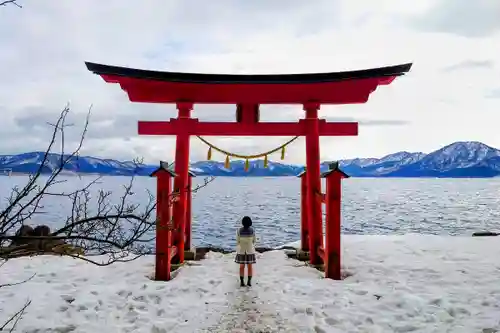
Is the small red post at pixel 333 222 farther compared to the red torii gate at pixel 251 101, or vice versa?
the red torii gate at pixel 251 101

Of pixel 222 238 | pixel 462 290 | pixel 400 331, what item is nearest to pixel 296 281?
pixel 400 331

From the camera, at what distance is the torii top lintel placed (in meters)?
7.79

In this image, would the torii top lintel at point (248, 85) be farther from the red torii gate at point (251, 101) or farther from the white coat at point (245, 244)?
the white coat at point (245, 244)

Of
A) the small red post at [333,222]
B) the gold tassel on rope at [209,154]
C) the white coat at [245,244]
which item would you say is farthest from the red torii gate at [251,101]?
the white coat at [245,244]

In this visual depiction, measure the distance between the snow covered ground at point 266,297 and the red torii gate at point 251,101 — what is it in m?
1.49

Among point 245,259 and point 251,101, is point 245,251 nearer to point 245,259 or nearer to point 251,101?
point 245,259

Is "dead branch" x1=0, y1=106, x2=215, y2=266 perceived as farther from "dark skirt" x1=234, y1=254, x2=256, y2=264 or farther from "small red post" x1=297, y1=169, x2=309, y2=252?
"small red post" x1=297, y1=169, x2=309, y2=252

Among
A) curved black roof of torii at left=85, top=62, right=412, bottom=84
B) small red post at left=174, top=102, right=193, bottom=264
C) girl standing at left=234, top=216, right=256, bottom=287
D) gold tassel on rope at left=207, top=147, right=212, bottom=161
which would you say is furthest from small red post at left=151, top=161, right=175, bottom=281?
curved black roof of torii at left=85, top=62, right=412, bottom=84

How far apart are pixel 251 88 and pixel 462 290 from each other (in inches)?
216

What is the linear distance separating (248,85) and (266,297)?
4.30 metres

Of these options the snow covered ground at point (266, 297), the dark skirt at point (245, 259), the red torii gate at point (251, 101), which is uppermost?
the red torii gate at point (251, 101)

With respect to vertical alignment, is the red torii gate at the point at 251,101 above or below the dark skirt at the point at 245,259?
above

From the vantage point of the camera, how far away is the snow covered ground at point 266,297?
5.12 metres

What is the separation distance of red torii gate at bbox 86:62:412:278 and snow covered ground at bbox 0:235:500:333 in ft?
4.88
